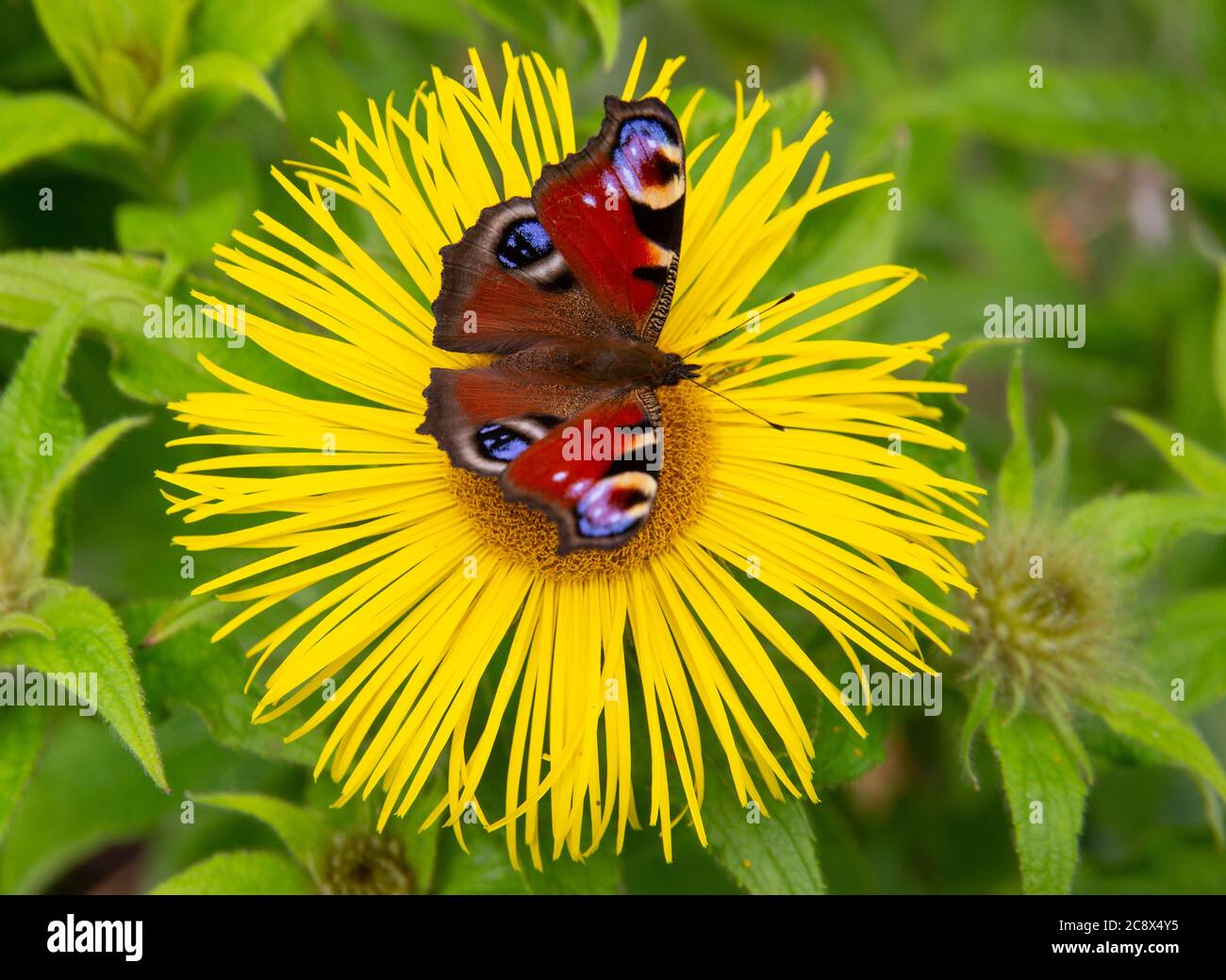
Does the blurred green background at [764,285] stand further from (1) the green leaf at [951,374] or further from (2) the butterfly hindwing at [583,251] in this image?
(1) the green leaf at [951,374]

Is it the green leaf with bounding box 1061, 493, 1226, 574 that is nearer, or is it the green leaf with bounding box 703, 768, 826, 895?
the green leaf with bounding box 703, 768, 826, 895

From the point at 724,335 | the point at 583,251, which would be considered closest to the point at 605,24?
the point at 583,251

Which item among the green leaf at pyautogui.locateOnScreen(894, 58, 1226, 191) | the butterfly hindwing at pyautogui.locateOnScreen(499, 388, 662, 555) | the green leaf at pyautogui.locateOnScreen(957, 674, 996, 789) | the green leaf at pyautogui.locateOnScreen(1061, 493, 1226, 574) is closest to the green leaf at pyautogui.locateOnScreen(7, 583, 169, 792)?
the butterfly hindwing at pyautogui.locateOnScreen(499, 388, 662, 555)

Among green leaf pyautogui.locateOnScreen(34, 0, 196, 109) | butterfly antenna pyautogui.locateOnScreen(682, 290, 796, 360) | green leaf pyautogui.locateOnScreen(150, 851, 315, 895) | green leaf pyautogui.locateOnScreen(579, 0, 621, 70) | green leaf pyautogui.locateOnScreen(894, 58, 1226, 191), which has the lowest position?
green leaf pyautogui.locateOnScreen(150, 851, 315, 895)

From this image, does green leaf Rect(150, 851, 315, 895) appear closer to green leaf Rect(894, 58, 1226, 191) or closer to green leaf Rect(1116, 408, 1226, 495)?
green leaf Rect(1116, 408, 1226, 495)

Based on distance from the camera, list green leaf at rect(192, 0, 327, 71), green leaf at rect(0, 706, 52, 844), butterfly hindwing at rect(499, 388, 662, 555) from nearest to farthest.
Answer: butterfly hindwing at rect(499, 388, 662, 555) < green leaf at rect(0, 706, 52, 844) < green leaf at rect(192, 0, 327, 71)

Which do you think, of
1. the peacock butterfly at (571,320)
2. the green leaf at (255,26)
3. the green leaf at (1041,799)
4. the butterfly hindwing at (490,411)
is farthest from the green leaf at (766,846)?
the green leaf at (255,26)
